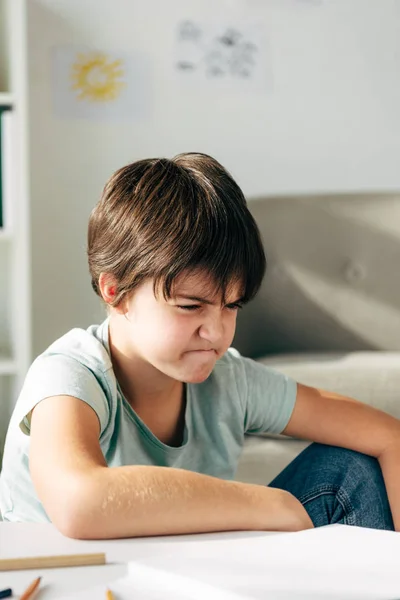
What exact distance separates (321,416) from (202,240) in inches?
12.7

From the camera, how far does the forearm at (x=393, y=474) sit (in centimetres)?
100

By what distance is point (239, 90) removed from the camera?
2842mm

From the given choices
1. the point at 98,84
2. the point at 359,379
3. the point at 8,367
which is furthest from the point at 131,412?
the point at 98,84

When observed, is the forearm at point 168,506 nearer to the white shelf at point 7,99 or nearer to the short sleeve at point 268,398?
the short sleeve at point 268,398

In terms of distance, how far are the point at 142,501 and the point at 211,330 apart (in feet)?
0.98

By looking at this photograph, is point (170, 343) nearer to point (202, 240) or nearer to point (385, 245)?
point (202, 240)

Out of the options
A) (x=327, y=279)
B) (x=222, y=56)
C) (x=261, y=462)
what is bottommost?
(x=261, y=462)

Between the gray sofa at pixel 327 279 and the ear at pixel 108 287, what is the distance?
4.19 ft

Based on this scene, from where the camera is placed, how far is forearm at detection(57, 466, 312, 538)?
718 millimetres

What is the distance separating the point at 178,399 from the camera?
46.4 inches

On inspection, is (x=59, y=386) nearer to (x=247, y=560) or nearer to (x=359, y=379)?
(x=247, y=560)

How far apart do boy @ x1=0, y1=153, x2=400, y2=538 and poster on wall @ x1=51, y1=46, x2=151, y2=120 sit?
5.46 ft

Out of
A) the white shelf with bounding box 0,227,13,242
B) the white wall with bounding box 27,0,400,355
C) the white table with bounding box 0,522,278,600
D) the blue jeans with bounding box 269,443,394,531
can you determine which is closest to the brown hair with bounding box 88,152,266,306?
the blue jeans with bounding box 269,443,394,531

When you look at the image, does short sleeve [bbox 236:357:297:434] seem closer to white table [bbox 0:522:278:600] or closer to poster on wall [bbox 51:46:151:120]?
white table [bbox 0:522:278:600]
